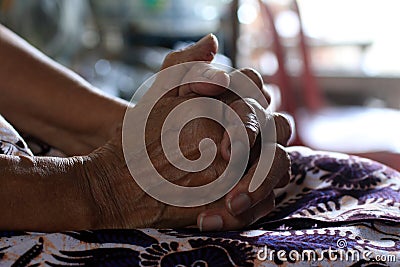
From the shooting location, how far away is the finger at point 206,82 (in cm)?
61

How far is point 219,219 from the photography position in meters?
0.57

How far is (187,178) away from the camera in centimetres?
59

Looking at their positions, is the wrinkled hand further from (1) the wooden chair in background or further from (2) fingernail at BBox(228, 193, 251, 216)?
(1) the wooden chair in background

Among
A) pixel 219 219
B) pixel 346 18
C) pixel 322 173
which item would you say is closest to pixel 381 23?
pixel 346 18

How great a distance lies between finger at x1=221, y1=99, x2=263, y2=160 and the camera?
1.90ft

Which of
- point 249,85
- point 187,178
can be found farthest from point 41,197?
point 249,85

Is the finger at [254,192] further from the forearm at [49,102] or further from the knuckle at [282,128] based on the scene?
the forearm at [49,102]

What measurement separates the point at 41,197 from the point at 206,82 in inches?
7.8

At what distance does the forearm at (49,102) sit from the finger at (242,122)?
23 cm

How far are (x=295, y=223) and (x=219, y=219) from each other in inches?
→ 3.3

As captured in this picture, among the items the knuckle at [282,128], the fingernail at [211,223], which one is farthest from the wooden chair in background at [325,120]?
the fingernail at [211,223]

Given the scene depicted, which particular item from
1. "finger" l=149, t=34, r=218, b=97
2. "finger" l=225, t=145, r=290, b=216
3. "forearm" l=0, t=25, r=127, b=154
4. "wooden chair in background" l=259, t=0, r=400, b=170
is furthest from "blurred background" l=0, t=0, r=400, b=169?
"finger" l=225, t=145, r=290, b=216

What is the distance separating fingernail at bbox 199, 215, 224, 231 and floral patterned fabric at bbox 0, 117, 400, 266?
13 millimetres

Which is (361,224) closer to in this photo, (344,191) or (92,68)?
(344,191)
